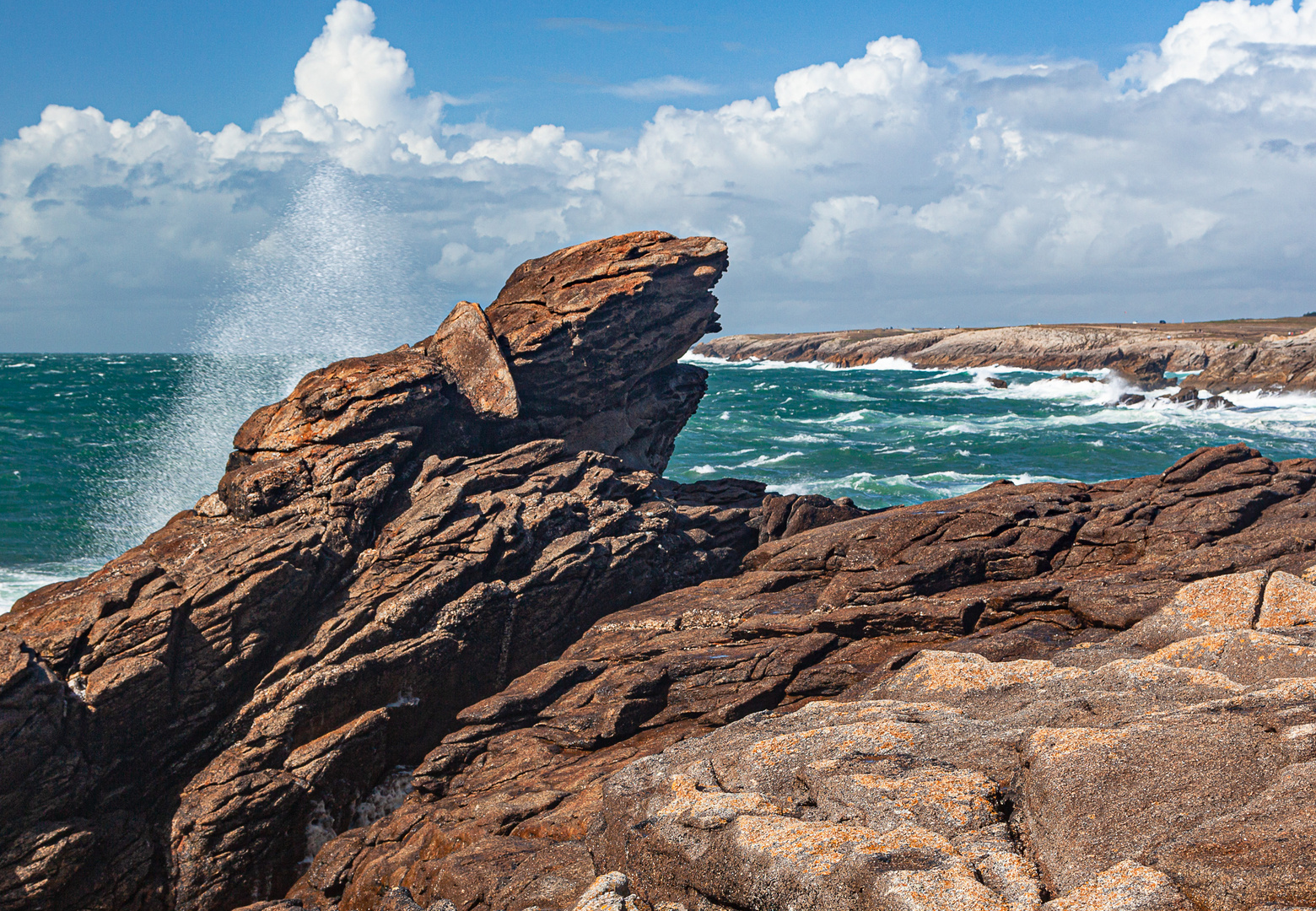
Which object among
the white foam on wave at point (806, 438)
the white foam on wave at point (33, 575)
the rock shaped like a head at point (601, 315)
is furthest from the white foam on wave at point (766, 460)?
the white foam on wave at point (33, 575)

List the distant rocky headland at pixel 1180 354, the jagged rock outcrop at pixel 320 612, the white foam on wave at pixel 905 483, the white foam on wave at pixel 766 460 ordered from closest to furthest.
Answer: the jagged rock outcrop at pixel 320 612 < the white foam on wave at pixel 905 483 < the white foam on wave at pixel 766 460 < the distant rocky headland at pixel 1180 354

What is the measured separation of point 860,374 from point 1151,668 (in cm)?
17628

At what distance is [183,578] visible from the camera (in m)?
20.2

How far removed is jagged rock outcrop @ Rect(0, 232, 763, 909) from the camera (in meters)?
17.3

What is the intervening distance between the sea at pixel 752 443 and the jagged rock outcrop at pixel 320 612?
17.2 meters

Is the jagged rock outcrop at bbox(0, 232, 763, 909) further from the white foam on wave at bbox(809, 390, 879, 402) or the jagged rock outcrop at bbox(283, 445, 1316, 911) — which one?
the white foam on wave at bbox(809, 390, 879, 402)

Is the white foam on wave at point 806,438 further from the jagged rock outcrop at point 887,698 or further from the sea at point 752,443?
the jagged rock outcrop at point 887,698

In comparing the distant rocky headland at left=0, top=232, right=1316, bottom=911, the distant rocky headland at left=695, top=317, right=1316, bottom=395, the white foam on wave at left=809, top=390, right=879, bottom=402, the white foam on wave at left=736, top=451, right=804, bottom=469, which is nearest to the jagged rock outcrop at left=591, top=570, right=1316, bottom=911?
the distant rocky headland at left=0, top=232, right=1316, bottom=911

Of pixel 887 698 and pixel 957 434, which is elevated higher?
pixel 887 698

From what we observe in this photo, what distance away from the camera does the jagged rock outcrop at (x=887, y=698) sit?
29.8 ft

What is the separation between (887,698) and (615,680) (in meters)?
6.81

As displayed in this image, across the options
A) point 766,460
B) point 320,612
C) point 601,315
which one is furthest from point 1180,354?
point 320,612

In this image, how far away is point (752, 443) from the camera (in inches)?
2835

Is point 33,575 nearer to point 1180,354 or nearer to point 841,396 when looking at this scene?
point 841,396
